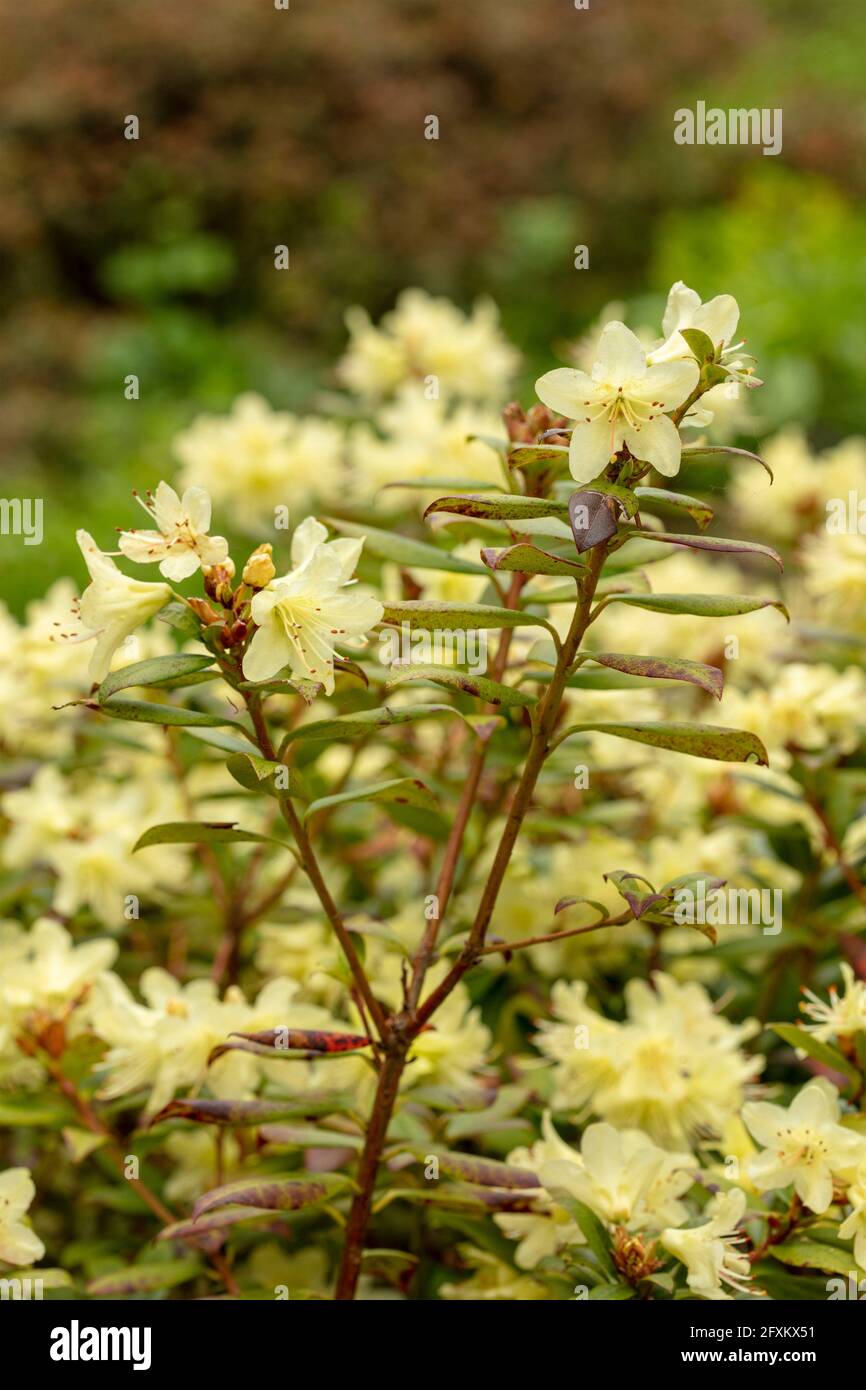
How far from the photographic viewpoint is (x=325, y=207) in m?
6.02

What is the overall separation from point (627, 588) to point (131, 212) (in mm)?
5353

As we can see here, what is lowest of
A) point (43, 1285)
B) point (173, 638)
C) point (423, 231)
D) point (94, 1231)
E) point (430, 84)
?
point (94, 1231)

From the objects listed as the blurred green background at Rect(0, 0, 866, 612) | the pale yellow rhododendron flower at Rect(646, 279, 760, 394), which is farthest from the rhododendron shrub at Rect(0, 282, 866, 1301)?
the blurred green background at Rect(0, 0, 866, 612)

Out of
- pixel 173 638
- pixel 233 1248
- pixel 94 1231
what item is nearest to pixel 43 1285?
pixel 233 1248

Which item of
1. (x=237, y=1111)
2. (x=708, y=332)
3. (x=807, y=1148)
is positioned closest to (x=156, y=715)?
(x=237, y=1111)

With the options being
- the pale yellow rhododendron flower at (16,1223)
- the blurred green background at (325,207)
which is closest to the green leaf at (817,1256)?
the pale yellow rhododendron flower at (16,1223)

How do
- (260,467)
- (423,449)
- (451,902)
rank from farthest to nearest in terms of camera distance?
(260,467) < (423,449) < (451,902)

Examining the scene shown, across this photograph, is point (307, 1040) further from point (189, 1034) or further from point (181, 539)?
point (181, 539)

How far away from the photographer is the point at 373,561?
1.40m

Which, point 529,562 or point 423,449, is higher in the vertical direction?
point 423,449

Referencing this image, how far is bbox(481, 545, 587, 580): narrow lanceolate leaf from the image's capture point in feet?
2.85

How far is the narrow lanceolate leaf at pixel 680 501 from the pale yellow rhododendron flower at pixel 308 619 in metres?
0.17

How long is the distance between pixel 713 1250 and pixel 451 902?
50cm
